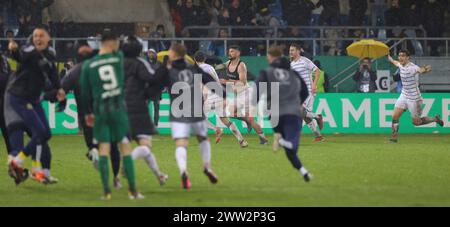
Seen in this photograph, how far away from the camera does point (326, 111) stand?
102 ft

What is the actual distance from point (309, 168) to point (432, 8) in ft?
Result: 57.2

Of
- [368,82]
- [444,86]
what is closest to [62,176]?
Result: [368,82]

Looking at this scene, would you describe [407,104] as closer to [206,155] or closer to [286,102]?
[286,102]

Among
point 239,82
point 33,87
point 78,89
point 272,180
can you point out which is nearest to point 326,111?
point 239,82

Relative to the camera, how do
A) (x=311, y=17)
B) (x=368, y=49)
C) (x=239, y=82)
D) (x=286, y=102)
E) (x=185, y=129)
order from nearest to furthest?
(x=185, y=129) < (x=286, y=102) < (x=239, y=82) < (x=368, y=49) < (x=311, y=17)

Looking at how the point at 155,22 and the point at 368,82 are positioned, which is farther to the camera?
the point at 155,22

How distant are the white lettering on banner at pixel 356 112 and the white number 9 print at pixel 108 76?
700 inches

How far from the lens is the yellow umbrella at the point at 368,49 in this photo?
3181cm

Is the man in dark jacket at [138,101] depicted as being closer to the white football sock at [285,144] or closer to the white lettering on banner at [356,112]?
the white football sock at [285,144]

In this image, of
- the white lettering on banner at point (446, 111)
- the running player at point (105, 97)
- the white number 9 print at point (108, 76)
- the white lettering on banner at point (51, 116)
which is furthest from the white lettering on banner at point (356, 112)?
the white number 9 print at point (108, 76)

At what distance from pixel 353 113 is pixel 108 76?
1803 cm

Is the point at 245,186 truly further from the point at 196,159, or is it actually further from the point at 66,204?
the point at 196,159

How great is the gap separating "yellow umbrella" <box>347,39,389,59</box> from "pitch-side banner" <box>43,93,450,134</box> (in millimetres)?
1523

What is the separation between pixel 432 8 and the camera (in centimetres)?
3547
